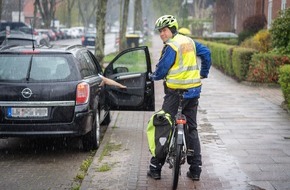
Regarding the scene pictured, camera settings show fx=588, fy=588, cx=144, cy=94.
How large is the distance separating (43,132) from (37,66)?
37.4 inches

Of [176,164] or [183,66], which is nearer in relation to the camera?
[176,164]

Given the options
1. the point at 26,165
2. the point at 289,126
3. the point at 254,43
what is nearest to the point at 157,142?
the point at 26,165

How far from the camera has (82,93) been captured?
7.72 m

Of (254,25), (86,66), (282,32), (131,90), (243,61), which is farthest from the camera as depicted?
(254,25)

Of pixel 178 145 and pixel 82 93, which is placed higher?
pixel 82 93

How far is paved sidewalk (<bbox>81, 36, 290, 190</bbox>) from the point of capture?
21.2 feet

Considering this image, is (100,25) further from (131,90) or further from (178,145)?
(178,145)

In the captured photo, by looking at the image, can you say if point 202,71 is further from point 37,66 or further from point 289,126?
point 289,126

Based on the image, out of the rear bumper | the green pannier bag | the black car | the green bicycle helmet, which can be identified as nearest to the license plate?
the black car

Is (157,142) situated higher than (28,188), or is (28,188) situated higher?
(157,142)

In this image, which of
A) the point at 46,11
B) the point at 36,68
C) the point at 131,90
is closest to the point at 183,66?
the point at 36,68

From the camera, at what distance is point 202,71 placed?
670 cm

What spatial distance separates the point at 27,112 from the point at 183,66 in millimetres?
2349

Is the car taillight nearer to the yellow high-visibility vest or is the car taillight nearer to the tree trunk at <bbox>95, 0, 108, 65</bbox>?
the yellow high-visibility vest
